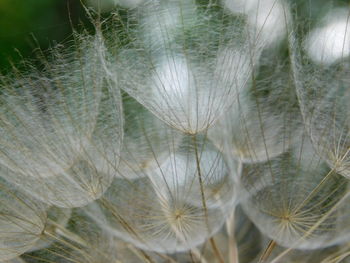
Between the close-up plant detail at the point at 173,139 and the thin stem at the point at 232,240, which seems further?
the thin stem at the point at 232,240

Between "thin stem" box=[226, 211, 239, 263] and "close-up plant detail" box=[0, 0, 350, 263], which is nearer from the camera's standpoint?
"close-up plant detail" box=[0, 0, 350, 263]

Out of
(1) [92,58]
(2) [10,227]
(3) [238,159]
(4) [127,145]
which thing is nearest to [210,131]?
(3) [238,159]

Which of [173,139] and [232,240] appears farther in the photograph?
[232,240]

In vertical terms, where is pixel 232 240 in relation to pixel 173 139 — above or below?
below

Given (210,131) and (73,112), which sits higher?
(73,112)

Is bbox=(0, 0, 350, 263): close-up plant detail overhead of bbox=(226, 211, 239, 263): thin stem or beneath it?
overhead

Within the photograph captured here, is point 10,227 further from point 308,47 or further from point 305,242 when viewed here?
point 308,47

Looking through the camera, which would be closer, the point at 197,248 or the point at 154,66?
the point at 154,66

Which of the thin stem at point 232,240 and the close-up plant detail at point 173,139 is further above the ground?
the close-up plant detail at point 173,139
